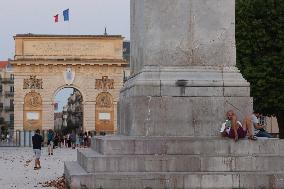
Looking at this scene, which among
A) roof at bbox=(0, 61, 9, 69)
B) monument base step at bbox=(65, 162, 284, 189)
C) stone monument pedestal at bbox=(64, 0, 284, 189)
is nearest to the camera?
monument base step at bbox=(65, 162, 284, 189)

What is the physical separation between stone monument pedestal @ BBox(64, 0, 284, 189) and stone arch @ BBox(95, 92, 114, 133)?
162 ft

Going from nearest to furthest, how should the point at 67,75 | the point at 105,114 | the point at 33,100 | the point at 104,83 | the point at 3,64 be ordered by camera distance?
the point at 105,114 < the point at 33,100 < the point at 67,75 < the point at 104,83 < the point at 3,64

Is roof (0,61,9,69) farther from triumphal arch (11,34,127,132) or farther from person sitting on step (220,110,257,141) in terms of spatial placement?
person sitting on step (220,110,257,141)

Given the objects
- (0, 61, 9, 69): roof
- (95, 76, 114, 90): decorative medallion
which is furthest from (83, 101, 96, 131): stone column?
(0, 61, 9, 69): roof

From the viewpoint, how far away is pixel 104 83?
2628 inches

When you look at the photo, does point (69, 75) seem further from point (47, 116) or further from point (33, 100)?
point (47, 116)

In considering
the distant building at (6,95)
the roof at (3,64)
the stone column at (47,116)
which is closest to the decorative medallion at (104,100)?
the stone column at (47,116)

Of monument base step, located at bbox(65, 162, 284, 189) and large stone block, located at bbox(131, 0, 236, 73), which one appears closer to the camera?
monument base step, located at bbox(65, 162, 284, 189)

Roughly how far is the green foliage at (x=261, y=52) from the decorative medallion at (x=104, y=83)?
97.6 feet

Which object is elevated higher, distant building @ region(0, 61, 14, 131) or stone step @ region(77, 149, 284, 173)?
distant building @ region(0, 61, 14, 131)

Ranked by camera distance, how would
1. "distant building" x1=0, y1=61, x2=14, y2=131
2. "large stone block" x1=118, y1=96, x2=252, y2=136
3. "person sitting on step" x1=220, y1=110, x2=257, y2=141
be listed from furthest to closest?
"distant building" x1=0, y1=61, x2=14, y2=131, "large stone block" x1=118, y1=96, x2=252, y2=136, "person sitting on step" x1=220, y1=110, x2=257, y2=141

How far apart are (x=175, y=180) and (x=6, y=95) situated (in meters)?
119

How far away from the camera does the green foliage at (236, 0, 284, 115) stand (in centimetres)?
3703

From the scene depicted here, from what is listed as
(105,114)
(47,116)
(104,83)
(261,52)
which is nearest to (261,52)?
(261,52)
